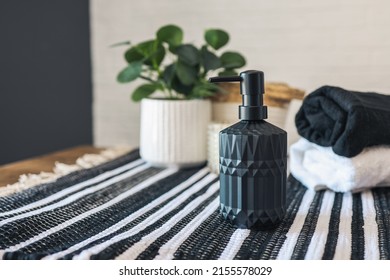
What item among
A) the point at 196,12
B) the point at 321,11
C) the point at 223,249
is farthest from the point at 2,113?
the point at 223,249

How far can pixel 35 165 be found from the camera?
1.05 metres

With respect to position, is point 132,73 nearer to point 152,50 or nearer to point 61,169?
point 152,50

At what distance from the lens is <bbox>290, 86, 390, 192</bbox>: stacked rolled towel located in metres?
0.74

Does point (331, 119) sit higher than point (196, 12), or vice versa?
point (196, 12)

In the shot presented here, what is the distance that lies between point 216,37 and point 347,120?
1.31 feet

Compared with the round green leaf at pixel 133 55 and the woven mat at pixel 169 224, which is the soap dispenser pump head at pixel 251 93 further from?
the round green leaf at pixel 133 55

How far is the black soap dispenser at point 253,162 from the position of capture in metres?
0.59

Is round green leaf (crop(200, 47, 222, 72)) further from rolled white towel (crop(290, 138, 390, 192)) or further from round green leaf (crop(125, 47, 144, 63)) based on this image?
rolled white towel (crop(290, 138, 390, 192))

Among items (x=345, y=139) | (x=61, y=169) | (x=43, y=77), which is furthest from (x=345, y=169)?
(x=43, y=77)

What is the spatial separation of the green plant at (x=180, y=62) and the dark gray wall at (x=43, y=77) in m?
0.54

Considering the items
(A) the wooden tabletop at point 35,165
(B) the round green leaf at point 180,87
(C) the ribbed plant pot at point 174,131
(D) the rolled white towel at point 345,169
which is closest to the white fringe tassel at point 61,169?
(A) the wooden tabletop at point 35,165
